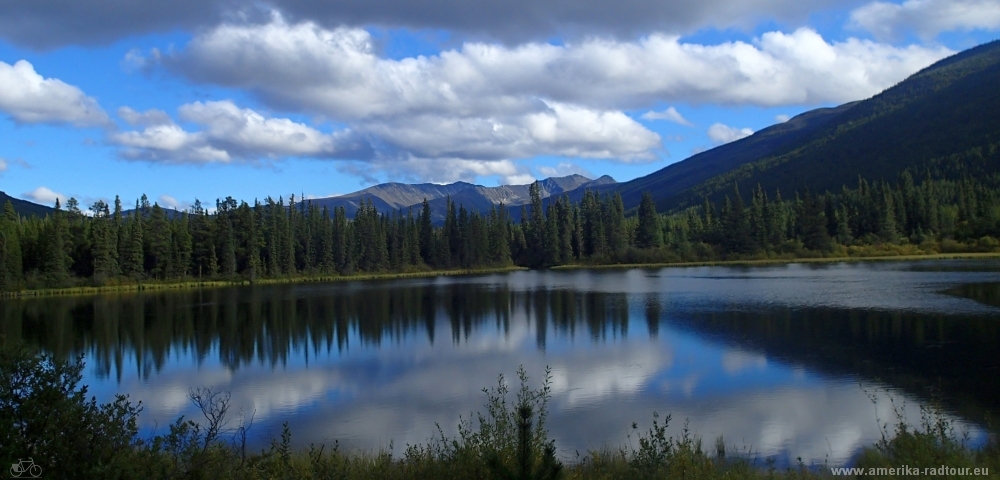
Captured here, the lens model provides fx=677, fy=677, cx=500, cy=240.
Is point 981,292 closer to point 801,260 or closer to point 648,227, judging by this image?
point 801,260

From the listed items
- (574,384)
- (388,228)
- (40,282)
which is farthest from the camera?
(388,228)

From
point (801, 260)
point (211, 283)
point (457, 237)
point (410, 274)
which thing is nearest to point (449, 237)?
point (457, 237)

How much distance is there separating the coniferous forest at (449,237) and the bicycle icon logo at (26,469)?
78.3 m

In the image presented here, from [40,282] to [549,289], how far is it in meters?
56.4

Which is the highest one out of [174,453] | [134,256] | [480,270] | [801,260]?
[134,256]

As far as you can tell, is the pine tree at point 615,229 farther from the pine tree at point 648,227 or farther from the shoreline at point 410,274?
the shoreline at point 410,274

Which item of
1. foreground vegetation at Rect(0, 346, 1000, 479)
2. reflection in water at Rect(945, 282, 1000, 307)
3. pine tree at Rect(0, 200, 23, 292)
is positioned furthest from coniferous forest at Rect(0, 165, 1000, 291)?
foreground vegetation at Rect(0, 346, 1000, 479)

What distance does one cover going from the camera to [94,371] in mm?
24984

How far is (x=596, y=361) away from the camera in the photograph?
926 inches

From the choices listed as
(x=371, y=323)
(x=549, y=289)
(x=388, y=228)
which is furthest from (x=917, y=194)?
(x=371, y=323)

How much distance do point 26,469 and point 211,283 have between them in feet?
282

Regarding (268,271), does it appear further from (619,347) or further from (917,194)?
(917,194)

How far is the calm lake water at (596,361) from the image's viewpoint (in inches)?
598

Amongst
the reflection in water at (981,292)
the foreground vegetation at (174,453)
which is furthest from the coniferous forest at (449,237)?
the foreground vegetation at (174,453)
